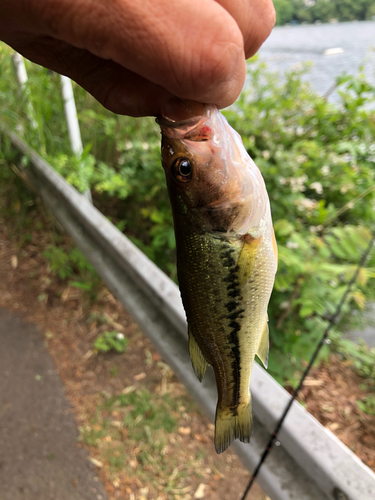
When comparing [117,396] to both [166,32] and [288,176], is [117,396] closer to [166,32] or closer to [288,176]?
[288,176]

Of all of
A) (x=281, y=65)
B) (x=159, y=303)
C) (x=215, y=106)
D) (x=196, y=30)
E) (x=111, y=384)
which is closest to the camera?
(x=196, y=30)

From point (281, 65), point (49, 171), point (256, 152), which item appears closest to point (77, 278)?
point (49, 171)

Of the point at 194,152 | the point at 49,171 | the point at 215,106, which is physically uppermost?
the point at 215,106

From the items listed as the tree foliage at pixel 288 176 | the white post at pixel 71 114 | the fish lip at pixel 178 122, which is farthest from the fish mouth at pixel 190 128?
the white post at pixel 71 114

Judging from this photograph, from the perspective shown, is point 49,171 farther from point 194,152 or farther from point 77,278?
point 194,152

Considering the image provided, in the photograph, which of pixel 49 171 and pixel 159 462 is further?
pixel 49 171

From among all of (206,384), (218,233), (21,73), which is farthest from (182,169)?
(21,73)

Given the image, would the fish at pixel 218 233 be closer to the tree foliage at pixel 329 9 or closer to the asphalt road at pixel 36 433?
the asphalt road at pixel 36 433
